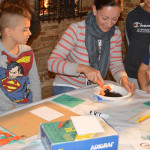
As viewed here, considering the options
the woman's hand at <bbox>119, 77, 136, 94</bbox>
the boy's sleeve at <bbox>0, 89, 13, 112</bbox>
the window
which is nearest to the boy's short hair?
the boy's sleeve at <bbox>0, 89, 13, 112</bbox>

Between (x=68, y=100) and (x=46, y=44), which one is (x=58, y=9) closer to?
(x=46, y=44)

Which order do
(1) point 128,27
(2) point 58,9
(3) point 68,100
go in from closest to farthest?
(3) point 68,100
(1) point 128,27
(2) point 58,9

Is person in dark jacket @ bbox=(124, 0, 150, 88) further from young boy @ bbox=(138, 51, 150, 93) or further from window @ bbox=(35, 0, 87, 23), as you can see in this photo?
window @ bbox=(35, 0, 87, 23)

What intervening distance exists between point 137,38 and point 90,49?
0.67 m

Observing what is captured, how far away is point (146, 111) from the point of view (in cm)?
142

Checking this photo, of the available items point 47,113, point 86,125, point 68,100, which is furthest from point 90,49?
point 86,125

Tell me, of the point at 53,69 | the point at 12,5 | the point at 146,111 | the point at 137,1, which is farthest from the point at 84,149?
the point at 137,1

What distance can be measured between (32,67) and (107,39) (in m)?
0.60

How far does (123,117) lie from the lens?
4.36 feet

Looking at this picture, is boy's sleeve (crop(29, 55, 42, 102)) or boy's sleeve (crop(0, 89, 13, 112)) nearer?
boy's sleeve (crop(0, 89, 13, 112))

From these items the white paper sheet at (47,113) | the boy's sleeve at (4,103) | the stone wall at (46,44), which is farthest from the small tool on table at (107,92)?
the stone wall at (46,44)

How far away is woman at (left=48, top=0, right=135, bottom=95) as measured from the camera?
5.65 ft

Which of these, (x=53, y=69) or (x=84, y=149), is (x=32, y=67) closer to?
(x=53, y=69)

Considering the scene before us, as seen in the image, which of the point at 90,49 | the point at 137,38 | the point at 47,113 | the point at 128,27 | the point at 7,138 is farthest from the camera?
the point at 128,27
